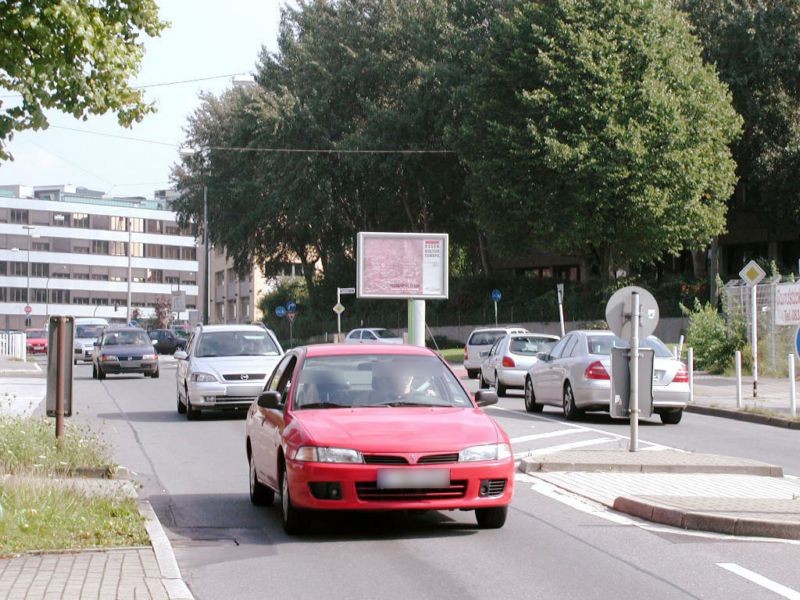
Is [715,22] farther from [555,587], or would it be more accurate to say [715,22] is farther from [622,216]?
[555,587]

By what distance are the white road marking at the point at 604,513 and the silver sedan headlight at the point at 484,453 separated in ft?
4.70

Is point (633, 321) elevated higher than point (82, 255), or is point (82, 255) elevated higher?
point (82, 255)

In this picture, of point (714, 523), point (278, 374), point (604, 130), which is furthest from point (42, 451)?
point (604, 130)

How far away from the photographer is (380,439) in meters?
9.49

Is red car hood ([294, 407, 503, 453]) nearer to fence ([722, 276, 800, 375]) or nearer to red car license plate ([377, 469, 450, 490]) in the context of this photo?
red car license plate ([377, 469, 450, 490])

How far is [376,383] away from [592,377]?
11.5 metres

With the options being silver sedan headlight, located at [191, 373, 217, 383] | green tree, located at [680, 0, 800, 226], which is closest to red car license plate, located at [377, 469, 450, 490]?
silver sedan headlight, located at [191, 373, 217, 383]

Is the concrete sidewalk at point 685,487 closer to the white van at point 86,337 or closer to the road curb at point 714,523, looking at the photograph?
the road curb at point 714,523

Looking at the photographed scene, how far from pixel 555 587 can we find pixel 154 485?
21.2ft

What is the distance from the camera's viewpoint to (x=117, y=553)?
8508 millimetres

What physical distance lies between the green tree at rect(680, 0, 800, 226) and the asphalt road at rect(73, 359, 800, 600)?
140 ft

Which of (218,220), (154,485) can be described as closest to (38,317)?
(218,220)

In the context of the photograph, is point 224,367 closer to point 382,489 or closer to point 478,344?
point 382,489

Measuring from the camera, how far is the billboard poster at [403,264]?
30828 millimetres
